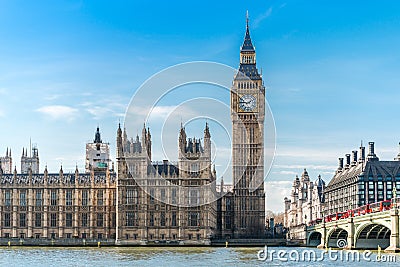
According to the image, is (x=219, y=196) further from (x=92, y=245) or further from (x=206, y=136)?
(x=92, y=245)

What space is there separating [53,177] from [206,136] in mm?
28078

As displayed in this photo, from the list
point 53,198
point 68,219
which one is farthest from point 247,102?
point 53,198

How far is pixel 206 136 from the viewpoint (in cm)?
13775

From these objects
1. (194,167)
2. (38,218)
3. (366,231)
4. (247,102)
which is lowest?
(366,231)

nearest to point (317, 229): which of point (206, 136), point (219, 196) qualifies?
point (206, 136)

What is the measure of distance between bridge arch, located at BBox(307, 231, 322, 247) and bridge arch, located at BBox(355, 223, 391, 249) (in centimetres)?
3183

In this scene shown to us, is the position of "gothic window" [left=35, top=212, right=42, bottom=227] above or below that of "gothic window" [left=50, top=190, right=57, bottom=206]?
below

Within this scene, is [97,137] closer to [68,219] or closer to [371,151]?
[68,219]

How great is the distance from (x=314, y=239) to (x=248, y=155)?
84.5 feet

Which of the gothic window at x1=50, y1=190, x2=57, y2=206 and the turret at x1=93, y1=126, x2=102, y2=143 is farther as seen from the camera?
the turret at x1=93, y1=126, x2=102, y2=143

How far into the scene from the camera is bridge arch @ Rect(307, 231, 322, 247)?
13638cm

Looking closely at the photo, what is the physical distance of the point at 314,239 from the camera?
463ft

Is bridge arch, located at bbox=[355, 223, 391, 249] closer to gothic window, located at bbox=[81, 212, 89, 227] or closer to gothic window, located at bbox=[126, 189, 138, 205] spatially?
gothic window, located at bbox=[126, 189, 138, 205]

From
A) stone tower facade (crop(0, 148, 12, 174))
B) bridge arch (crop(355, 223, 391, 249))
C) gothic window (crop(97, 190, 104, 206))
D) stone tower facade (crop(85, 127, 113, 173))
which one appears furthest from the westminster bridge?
stone tower facade (crop(0, 148, 12, 174))
